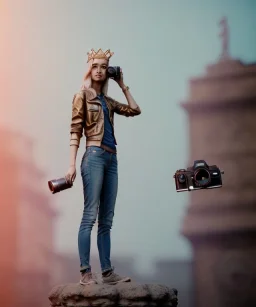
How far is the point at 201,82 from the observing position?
20.4ft

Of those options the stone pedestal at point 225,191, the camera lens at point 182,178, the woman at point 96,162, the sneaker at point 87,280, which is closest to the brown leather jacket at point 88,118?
the woman at point 96,162

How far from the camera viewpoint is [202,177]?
4285 mm

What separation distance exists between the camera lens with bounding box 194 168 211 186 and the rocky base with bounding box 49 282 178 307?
854 millimetres

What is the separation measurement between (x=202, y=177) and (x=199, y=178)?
0.02 metres

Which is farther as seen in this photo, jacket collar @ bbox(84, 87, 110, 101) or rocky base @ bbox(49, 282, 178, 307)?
jacket collar @ bbox(84, 87, 110, 101)

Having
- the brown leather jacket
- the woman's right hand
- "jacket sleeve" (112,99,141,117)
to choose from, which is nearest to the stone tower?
"jacket sleeve" (112,99,141,117)

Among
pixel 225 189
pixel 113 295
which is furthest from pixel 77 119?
pixel 225 189

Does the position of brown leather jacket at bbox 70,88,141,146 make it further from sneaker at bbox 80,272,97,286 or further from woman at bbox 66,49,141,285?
sneaker at bbox 80,272,97,286

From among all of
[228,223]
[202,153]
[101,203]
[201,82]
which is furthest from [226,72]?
[101,203]

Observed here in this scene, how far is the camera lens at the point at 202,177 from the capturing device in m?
4.25

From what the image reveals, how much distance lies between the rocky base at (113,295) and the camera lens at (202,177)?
0.85 m

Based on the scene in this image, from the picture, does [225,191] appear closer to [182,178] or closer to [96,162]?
[182,178]

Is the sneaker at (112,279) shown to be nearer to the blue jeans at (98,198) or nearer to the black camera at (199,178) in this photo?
the blue jeans at (98,198)

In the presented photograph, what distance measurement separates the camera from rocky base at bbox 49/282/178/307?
11.8 feet
